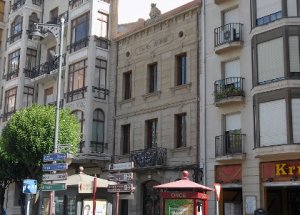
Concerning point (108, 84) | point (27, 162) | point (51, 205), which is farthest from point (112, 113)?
point (51, 205)

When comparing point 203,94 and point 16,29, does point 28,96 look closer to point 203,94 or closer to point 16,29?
point 16,29

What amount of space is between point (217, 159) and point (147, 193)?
226 inches

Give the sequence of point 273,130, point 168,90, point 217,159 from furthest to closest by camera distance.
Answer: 1. point 168,90
2. point 217,159
3. point 273,130

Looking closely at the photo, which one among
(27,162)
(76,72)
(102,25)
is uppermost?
(102,25)

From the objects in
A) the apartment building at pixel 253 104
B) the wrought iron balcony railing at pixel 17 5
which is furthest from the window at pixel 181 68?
the wrought iron balcony railing at pixel 17 5

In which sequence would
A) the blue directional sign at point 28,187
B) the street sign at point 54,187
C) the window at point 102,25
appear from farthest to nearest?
the window at point 102,25 < the blue directional sign at point 28,187 < the street sign at point 54,187

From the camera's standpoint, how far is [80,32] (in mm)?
31797

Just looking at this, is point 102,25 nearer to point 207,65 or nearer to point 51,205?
point 207,65

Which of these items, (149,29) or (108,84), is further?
(108,84)

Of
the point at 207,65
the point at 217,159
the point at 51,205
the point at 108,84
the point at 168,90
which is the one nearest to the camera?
the point at 51,205

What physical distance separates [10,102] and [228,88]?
19.0 m

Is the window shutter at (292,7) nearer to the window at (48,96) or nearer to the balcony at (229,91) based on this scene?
the balcony at (229,91)

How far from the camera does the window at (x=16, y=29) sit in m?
37.6

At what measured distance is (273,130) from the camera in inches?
855
